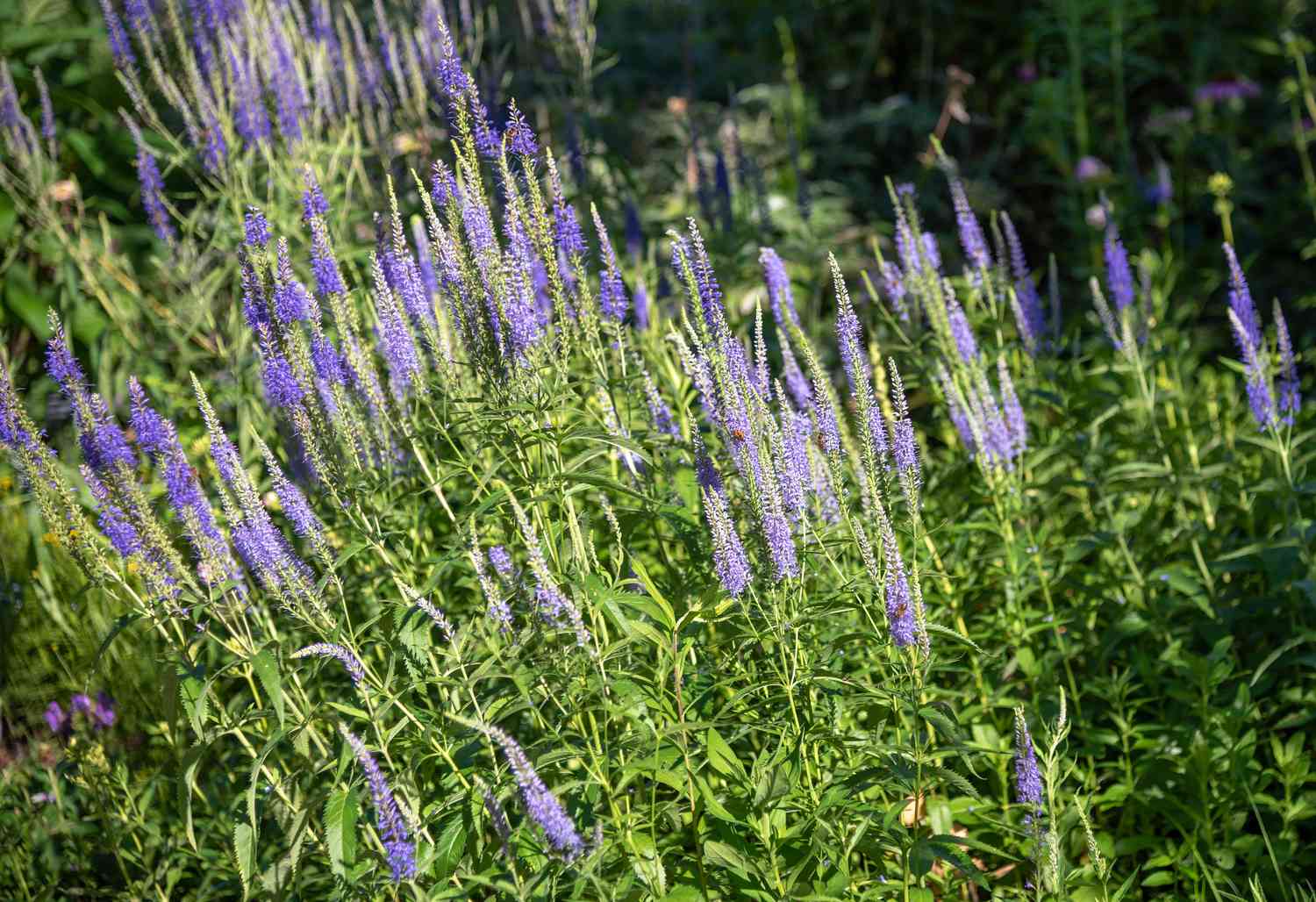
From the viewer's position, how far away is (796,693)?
2.46 meters

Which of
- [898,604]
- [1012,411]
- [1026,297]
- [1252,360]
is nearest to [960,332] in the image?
[1012,411]

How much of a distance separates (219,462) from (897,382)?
1.41 m

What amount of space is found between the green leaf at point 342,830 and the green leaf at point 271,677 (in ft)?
0.64

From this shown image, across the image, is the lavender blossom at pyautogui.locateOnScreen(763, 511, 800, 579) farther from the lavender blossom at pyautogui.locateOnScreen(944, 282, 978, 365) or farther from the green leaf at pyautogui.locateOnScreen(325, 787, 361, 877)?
the lavender blossom at pyautogui.locateOnScreen(944, 282, 978, 365)

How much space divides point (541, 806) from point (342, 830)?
1.59 ft

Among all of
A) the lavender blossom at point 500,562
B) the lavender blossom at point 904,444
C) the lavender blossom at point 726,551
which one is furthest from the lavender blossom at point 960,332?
the lavender blossom at point 500,562

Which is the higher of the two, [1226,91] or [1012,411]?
[1226,91]

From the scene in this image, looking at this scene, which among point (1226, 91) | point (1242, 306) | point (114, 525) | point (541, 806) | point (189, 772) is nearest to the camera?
point (541, 806)

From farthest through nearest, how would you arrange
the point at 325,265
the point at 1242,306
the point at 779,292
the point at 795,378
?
the point at 1242,306, the point at 779,292, the point at 795,378, the point at 325,265

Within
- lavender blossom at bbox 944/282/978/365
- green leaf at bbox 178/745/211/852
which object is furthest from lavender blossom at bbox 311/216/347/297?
lavender blossom at bbox 944/282/978/365

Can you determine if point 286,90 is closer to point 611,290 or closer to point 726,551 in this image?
point 611,290

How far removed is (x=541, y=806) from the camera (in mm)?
1917

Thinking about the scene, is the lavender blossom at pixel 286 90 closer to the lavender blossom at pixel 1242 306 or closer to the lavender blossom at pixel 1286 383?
the lavender blossom at pixel 1242 306

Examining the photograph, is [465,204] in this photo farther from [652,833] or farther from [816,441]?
[652,833]
